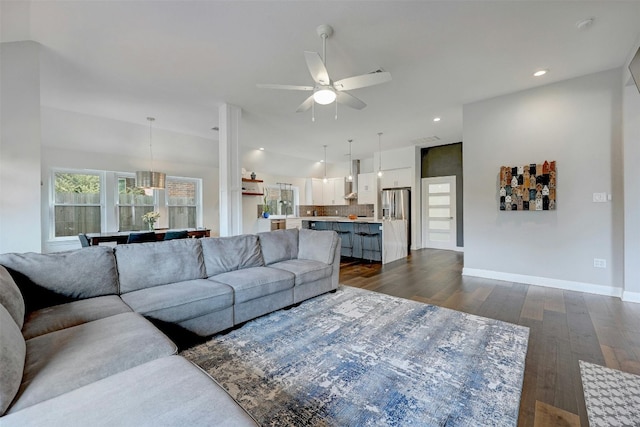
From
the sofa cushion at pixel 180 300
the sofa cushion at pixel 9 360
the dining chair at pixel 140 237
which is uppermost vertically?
the dining chair at pixel 140 237

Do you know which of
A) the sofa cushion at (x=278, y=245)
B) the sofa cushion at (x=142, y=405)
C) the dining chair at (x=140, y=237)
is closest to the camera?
the sofa cushion at (x=142, y=405)

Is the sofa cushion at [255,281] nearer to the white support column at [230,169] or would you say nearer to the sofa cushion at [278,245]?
the sofa cushion at [278,245]

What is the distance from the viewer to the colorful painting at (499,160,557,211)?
3846 millimetres

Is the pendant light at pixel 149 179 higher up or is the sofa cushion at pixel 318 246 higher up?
the pendant light at pixel 149 179

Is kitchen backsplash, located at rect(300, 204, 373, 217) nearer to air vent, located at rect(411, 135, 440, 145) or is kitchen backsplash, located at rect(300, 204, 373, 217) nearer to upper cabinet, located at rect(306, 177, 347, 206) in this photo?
upper cabinet, located at rect(306, 177, 347, 206)

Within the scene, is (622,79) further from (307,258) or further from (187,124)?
(187,124)

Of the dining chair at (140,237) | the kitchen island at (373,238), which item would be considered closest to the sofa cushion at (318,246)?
the kitchen island at (373,238)

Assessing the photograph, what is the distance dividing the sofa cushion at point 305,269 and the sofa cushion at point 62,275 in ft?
5.34

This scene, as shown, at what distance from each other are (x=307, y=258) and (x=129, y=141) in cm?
452

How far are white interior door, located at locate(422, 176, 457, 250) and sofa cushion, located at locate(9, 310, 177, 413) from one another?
7206 millimetres

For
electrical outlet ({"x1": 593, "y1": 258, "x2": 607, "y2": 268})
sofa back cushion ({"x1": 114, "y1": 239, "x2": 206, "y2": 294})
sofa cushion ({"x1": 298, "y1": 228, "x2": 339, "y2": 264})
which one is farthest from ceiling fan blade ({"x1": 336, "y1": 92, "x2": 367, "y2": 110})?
electrical outlet ({"x1": 593, "y1": 258, "x2": 607, "y2": 268})

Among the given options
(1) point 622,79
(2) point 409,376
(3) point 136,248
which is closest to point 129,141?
(3) point 136,248

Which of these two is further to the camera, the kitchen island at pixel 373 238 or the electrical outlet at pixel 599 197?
the kitchen island at pixel 373 238

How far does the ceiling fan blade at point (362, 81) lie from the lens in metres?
2.52
